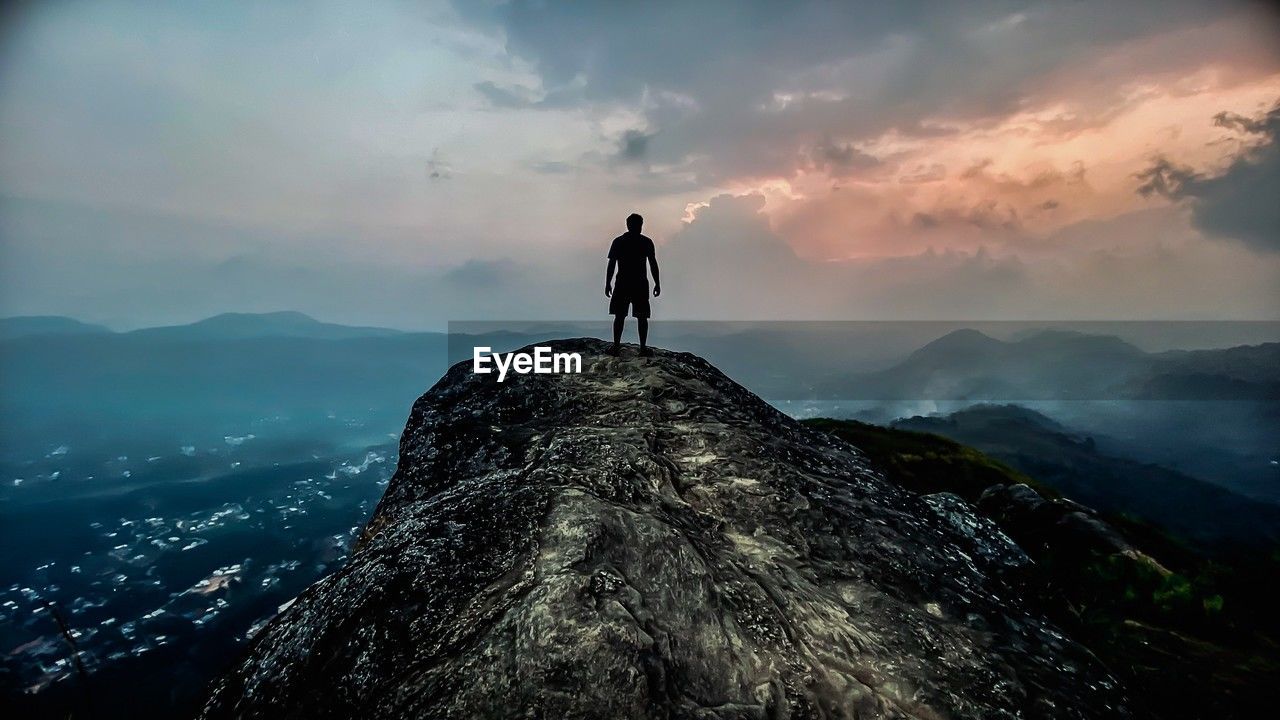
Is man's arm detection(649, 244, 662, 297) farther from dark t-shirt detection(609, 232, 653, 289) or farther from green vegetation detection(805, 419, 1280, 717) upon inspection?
green vegetation detection(805, 419, 1280, 717)

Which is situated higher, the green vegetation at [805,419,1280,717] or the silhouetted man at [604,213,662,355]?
the silhouetted man at [604,213,662,355]

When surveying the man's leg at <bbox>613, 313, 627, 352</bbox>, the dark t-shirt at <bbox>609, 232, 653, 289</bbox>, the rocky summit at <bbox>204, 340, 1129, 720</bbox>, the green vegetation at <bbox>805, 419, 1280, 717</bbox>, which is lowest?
the green vegetation at <bbox>805, 419, 1280, 717</bbox>

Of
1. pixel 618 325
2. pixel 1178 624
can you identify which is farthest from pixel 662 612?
pixel 1178 624

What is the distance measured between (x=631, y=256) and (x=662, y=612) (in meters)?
12.4

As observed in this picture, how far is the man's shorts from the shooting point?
723 inches

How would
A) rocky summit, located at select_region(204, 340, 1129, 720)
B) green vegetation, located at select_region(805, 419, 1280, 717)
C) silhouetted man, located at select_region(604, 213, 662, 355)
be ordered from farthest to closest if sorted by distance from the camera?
silhouetted man, located at select_region(604, 213, 662, 355) < green vegetation, located at select_region(805, 419, 1280, 717) < rocky summit, located at select_region(204, 340, 1129, 720)

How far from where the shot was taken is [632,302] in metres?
18.6

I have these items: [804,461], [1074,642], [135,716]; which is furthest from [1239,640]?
[135,716]

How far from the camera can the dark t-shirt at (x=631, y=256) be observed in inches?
715

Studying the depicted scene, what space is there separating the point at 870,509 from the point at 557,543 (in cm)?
767

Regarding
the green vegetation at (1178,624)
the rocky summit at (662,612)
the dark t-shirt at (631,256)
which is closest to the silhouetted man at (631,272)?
the dark t-shirt at (631,256)

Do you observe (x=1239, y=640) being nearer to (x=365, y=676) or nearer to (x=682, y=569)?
(x=682, y=569)

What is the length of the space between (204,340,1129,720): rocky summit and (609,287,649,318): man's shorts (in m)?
6.05

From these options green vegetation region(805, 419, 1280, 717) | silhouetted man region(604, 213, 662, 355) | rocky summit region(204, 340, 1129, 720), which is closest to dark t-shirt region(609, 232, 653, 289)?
silhouetted man region(604, 213, 662, 355)
